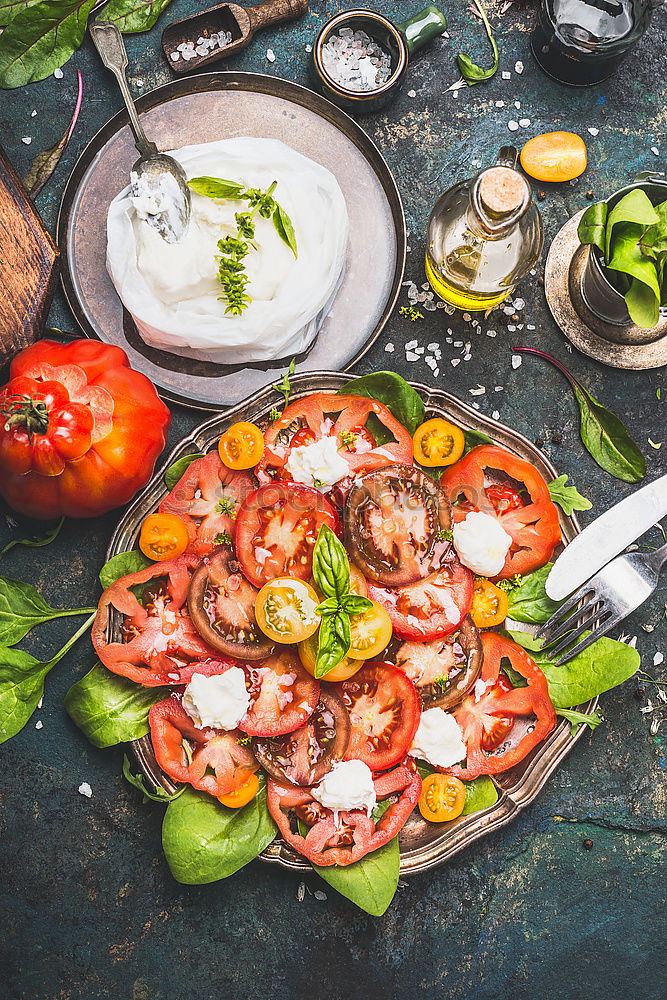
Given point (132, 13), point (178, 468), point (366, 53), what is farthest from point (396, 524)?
point (132, 13)

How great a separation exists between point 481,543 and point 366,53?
141 centimetres

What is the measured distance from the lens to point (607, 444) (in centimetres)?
217

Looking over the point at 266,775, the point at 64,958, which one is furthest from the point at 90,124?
the point at 64,958

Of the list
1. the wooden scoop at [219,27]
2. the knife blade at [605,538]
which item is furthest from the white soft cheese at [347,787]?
the wooden scoop at [219,27]

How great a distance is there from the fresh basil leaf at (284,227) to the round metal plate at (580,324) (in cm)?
73

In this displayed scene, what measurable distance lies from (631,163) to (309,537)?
1448mm

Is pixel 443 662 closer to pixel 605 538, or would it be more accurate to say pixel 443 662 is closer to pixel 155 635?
pixel 605 538

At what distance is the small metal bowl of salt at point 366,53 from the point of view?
2102 mm

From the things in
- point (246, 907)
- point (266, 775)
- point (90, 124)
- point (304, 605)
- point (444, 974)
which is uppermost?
point (90, 124)

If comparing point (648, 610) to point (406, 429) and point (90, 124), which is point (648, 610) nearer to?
point (406, 429)

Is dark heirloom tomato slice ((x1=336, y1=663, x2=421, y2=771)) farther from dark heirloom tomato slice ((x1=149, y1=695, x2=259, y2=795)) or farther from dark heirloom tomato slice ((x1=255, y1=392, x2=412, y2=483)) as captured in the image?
dark heirloom tomato slice ((x1=255, y1=392, x2=412, y2=483))

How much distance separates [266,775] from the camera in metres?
1.90

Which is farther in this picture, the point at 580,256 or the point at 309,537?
the point at 580,256

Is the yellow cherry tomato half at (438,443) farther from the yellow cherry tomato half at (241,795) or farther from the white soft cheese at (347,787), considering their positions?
the yellow cherry tomato half at (241,795)
